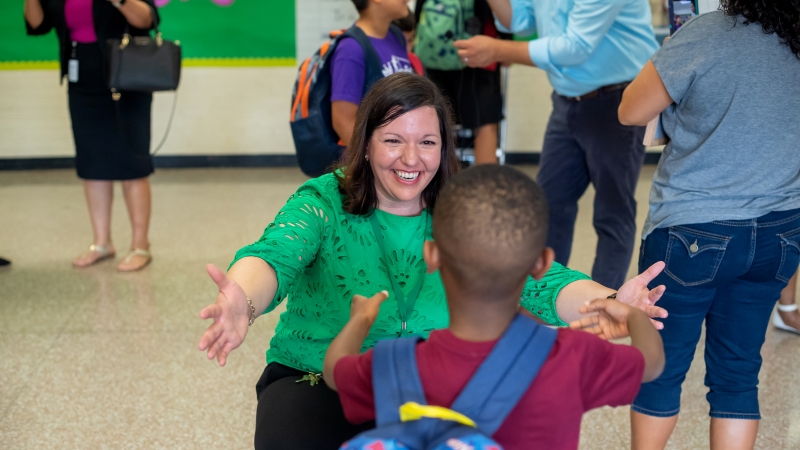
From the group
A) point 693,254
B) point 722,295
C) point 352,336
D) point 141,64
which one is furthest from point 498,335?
point 141,64

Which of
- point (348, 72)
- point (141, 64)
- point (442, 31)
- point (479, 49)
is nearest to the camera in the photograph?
point (348, 72)

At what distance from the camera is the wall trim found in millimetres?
6457

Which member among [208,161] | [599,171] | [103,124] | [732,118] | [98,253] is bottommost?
[208,161]

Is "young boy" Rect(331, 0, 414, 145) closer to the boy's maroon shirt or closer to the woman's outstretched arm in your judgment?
the woman's outstretched arm

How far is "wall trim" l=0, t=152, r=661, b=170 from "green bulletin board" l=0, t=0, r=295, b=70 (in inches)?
30.4

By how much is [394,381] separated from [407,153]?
2.19ft

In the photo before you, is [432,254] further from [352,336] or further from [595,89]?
[595,89]

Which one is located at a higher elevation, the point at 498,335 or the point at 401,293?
the point at 498,335

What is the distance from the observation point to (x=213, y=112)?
21.5 ft

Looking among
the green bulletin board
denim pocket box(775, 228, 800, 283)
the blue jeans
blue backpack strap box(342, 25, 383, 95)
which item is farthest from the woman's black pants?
the green bulletin board

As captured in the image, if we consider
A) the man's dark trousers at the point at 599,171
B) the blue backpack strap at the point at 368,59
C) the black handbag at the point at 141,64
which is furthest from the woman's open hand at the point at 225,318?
the black handbag at the point at 141,64

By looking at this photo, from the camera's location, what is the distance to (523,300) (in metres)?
1.62

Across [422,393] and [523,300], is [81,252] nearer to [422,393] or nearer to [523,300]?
[523,300]

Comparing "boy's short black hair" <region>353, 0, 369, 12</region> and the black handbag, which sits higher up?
"boy's short black hair" <region>353, 0, 369, 12</region>
